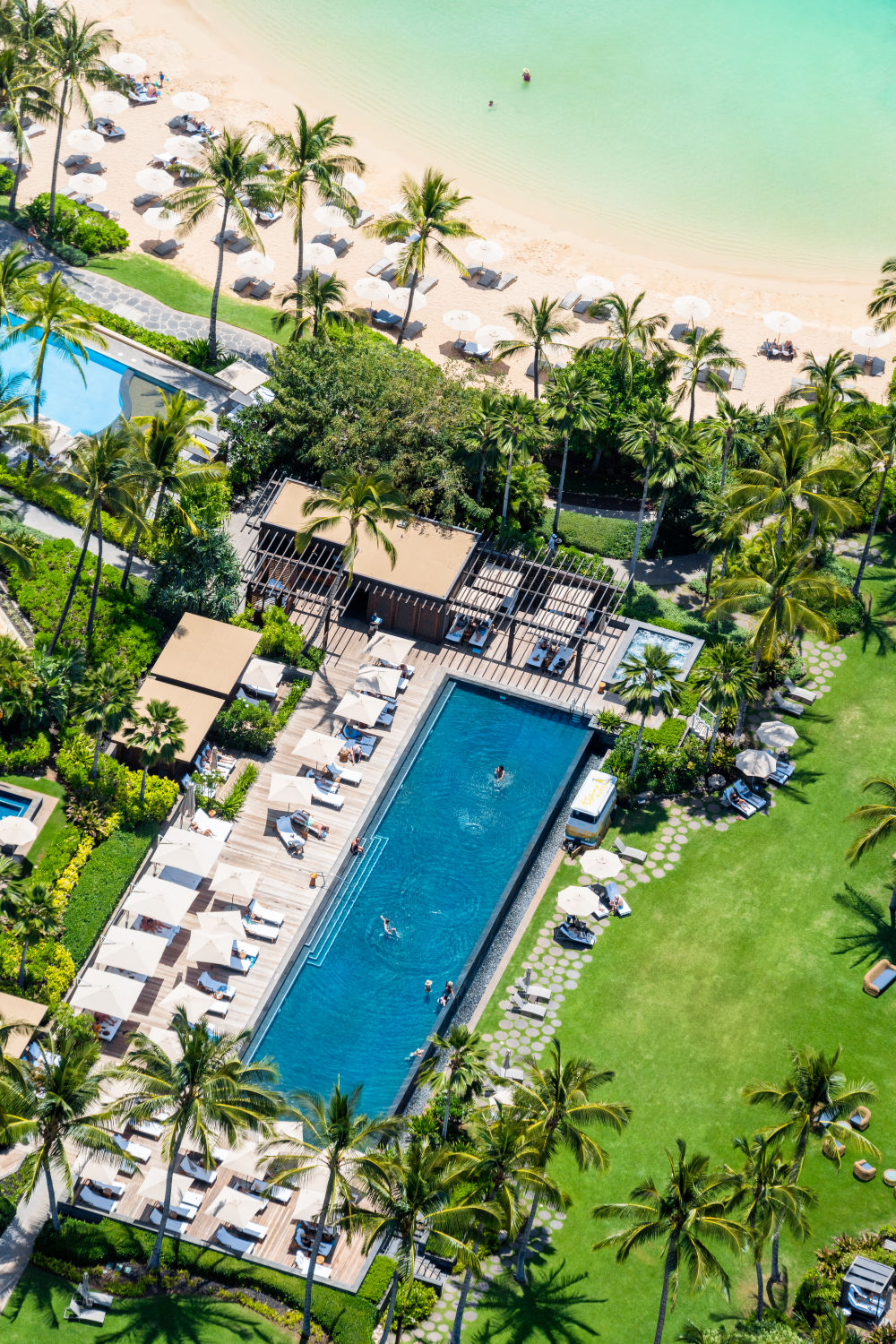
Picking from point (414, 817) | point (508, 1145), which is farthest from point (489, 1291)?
point (414, 817)

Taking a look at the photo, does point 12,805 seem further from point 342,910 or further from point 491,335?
point 491,335

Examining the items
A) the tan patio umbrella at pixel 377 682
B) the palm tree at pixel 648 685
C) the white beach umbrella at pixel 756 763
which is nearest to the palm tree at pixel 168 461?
the tan patio umbrella at pixel 377 682

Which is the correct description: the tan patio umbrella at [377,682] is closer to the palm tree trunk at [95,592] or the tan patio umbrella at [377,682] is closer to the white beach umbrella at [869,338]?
the palm tree trunk at [95,592]

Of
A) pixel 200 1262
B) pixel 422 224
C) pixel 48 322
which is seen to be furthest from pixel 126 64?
pixel 200 1262

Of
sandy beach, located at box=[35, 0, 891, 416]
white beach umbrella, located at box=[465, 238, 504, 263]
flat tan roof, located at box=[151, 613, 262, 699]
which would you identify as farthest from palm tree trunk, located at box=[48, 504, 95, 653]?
white beach umbrella, located at box=[465, 238, 504, 263]

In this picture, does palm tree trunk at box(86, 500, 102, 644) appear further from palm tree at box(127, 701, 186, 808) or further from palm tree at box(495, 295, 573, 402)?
palm tree at box(495, 295, 573, 402)

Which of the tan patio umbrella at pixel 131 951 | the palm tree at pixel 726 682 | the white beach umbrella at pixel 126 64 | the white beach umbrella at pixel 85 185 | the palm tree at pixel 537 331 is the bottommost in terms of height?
the tan patio umbrella at pixel 131 951

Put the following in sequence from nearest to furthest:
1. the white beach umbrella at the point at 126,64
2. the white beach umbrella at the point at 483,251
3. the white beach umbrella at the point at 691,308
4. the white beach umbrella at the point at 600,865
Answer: the white beach umbrella at the point at 600,865
the white beach umbrella at the point at 691,308
the white beach umbrella at the point at 483,251
the white beach umbrella at the point at 126,64
